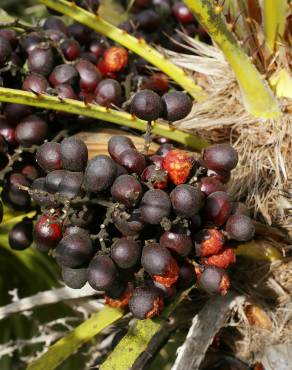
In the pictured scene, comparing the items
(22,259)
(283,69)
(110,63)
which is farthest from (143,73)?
(22,259)

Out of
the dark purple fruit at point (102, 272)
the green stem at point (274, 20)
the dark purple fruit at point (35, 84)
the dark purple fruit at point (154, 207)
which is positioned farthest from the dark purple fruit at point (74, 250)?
the green stem at point (274, 20)

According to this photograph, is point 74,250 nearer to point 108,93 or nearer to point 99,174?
point 99,174

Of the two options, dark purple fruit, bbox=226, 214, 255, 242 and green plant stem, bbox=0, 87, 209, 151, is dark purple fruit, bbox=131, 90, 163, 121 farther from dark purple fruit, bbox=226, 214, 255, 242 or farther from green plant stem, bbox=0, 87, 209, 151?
dark purple fruit, bbox=226, 214, 255, 242

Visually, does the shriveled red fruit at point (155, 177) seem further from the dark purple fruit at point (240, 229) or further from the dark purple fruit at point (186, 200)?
the dark purple fruit at point (240, 229)

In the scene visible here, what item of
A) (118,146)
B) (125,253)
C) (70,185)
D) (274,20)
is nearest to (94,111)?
(118,146)

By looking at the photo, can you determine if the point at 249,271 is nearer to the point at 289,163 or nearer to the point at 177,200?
the point at 289,163

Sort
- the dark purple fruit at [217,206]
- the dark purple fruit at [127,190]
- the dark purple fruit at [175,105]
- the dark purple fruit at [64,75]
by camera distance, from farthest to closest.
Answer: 1. the dark purple fruit at [64,75]
2. the dark purple fruit at [175,105]
3. the dark purple fruit at [217,206]
4. the dark purple fruit at [127,190]
